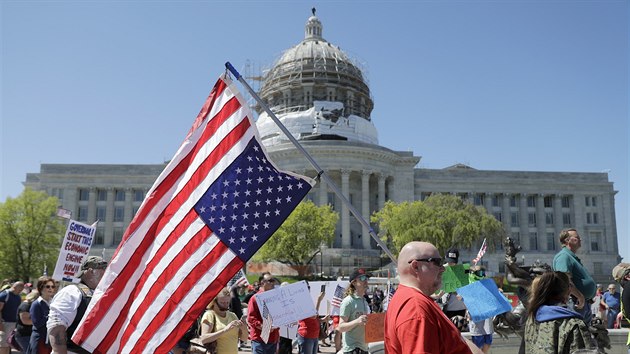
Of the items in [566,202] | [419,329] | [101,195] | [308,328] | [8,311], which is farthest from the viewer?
[566,202]

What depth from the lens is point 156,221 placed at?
577 cm

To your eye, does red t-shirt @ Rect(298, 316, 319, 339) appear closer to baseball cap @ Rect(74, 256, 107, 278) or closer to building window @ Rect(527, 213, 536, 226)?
baseball cap @ Rect(74, 256, 107, 278)

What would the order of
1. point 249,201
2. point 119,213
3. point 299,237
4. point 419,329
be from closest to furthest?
point 419,329
point 249,201
point 299,237
point 119,213

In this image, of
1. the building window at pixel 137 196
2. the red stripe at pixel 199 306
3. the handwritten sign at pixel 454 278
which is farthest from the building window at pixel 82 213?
the red stripe at pixel 199 306

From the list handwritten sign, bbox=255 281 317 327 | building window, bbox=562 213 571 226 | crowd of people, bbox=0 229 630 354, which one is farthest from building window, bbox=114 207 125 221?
handwritten sign, bbox=255 281 317 327

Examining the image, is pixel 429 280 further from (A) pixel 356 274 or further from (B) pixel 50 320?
(A) pixel 356 274

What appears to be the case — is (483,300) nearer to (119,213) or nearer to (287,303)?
(287,303)

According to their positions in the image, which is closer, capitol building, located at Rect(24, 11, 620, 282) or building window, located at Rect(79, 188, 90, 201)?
capitol building, located at Rect(24, 11, 620, 282)

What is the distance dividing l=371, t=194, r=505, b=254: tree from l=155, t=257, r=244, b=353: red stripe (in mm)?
47725

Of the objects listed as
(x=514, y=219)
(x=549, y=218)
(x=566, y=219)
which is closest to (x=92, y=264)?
(x=514, y=219)

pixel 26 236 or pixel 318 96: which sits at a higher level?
pixel 318 96

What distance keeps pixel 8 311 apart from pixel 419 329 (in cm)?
1147

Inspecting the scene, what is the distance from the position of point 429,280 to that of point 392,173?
226ft

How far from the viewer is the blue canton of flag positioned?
5.66 meters
